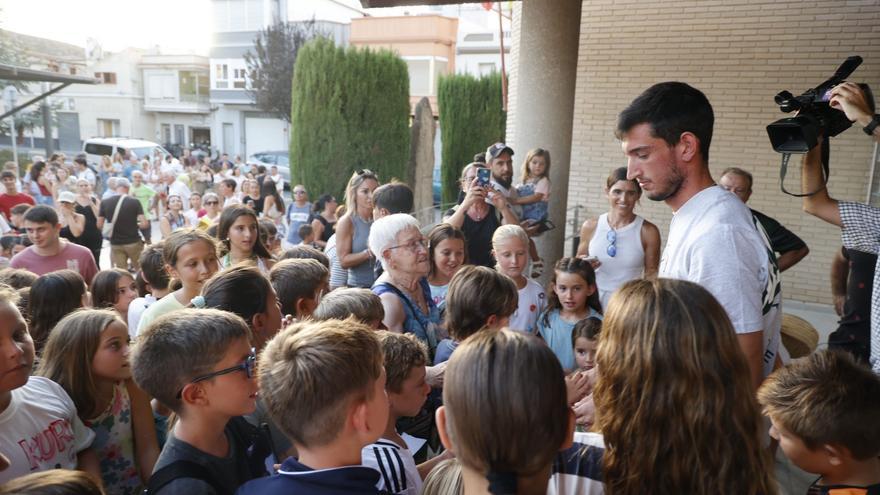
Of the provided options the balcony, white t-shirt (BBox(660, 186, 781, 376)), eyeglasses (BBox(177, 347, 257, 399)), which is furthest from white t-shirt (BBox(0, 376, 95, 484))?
the balcony

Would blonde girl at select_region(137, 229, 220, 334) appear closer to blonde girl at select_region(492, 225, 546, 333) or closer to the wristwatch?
blonde girl at select_region(492, 225, 546, 333)

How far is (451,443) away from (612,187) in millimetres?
3511

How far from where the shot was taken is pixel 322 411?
173cm

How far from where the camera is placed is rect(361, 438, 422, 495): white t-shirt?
2.06 m

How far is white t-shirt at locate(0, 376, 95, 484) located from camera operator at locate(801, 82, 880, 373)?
3.38 m

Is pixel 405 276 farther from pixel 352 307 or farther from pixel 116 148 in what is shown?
pixel 116 148

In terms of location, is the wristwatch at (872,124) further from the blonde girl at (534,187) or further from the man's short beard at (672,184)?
the blonde girl at (534,187)

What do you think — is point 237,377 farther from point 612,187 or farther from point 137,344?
point 612,187

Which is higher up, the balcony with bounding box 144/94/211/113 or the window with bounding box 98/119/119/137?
the balcony with bounding box 144/94/211/113

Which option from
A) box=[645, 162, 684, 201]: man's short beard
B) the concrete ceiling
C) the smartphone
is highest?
the concrete ceiling

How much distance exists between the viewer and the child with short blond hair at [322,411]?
1.69 meters

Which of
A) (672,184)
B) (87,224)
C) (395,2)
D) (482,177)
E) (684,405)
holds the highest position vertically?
(395,2)

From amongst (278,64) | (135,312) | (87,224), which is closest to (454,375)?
(135,312)

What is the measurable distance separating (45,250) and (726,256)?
5211 millimetres
